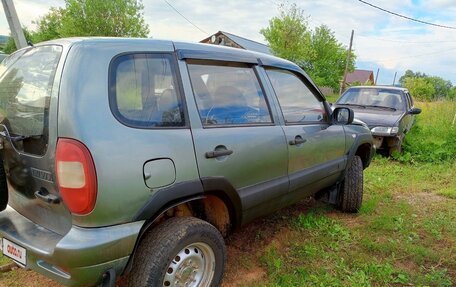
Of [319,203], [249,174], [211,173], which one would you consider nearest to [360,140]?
[319,203]

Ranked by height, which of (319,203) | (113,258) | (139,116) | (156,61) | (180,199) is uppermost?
(156,61)

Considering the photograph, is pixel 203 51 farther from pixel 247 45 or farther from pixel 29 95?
pixel 247 45

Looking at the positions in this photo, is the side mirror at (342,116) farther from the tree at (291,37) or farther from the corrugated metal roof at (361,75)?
the corrugated metal roof at (361,75)

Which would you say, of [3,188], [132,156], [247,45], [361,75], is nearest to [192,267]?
[132,156]

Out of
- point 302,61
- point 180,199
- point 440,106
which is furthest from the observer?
point 302,61

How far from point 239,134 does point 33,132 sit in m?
1.28

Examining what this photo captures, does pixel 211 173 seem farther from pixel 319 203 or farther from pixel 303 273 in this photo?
pixel 319 203

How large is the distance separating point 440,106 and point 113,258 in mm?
11375

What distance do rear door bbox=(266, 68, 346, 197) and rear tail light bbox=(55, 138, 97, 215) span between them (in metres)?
1.66

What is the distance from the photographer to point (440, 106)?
10.5m

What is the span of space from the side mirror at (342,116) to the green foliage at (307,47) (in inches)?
896

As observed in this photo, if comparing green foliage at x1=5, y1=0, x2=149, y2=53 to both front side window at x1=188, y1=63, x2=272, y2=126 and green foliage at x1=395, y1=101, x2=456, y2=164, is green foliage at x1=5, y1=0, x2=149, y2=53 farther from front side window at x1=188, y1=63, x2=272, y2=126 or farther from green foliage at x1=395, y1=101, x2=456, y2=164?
front side window at x1=188, y1=63, x2=272, y2=126

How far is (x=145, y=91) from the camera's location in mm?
2014

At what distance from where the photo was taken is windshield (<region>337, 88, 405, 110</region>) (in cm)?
804
